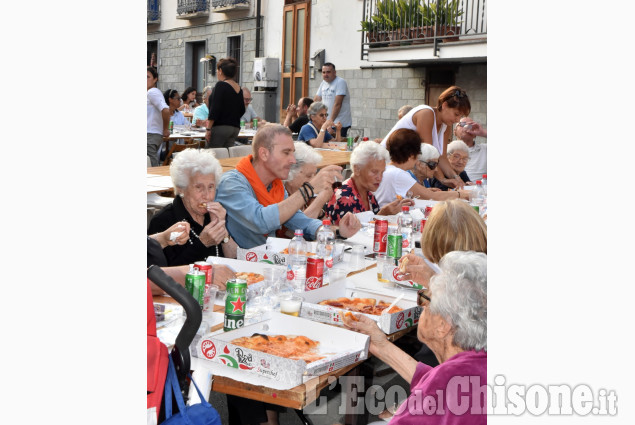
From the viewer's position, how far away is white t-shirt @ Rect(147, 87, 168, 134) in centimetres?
888

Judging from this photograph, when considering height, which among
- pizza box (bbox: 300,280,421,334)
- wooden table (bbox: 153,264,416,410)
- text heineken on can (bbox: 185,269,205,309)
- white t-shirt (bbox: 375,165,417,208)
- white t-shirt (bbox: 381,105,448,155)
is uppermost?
white t-shirt (bbox: 381,105,448,155)

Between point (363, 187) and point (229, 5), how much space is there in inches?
629

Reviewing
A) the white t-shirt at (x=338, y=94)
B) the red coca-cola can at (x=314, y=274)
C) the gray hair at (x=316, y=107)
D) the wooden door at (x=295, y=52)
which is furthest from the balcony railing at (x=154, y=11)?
the red coca-cola can at (x=314, y=274)

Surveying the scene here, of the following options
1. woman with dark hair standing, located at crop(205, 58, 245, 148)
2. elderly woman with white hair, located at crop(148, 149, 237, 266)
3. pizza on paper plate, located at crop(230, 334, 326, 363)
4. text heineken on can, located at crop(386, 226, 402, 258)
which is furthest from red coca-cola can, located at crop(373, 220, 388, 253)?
woman with dark hair standing, located at crop(205, 58, 245, 148)

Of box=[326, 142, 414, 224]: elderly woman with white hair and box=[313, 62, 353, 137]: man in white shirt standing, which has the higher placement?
box=[313, 62, 353, 137]: man in white shirt standing

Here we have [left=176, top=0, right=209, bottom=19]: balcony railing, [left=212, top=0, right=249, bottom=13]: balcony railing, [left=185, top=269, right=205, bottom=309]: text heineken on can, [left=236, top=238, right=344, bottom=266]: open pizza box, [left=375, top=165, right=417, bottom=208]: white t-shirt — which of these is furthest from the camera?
[left=176, top=0, right=209, bottom=19]: balcony railing

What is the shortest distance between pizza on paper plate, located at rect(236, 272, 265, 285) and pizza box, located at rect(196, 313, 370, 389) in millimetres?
534

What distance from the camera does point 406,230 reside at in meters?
4.11

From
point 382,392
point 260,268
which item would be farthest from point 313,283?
point 382,392

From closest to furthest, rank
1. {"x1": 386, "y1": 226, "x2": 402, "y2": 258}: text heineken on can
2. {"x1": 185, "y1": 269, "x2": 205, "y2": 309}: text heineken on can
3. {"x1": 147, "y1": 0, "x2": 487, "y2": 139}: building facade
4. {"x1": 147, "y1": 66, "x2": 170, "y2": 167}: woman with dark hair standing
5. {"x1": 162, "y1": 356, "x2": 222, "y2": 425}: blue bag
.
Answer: {"x1": 162, "y1": 356, "x2": 222, "y2": 425}: blue bag < {"x1": 185, "y1": 269, "x2": 205, "y2": 309}: text heineken on can < {"x1": 386, "y1": 226, "x2": 402, "y2": 258}: text heineken on can < {"x1": 147, "y1": 66, "x2": 170, "y2": 167}: woman with dark hair standing < {"x1": 147, "y1": 0, "x2": 487, "y2": 139}: building facade

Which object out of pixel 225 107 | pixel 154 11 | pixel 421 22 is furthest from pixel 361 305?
pixel 154 11

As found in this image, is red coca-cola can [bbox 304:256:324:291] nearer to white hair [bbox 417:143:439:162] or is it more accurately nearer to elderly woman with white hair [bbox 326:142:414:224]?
elderly woman with white hair [bbox 326:142:414:224]

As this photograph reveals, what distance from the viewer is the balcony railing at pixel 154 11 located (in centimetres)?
→ 2358

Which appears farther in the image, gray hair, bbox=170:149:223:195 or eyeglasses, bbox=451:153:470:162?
eyeglasses, bbox=451:153:470:162
